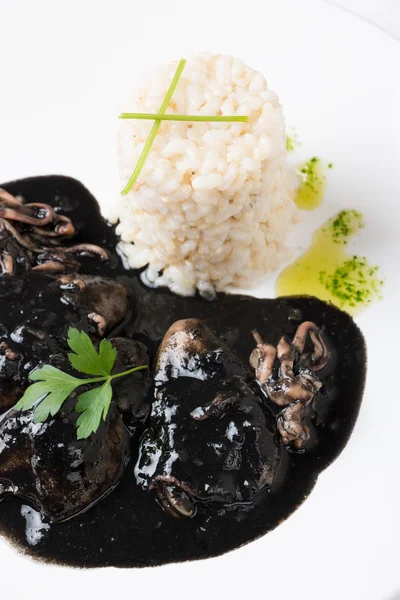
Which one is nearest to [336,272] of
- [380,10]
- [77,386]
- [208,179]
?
[208,179]

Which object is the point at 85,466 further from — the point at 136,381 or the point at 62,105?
the point at 62,105

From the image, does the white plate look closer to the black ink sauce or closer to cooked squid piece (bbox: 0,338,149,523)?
the black ink sauce

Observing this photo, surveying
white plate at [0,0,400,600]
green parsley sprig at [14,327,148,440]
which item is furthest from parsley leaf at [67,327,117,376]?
white plate at [0,0,400,600]

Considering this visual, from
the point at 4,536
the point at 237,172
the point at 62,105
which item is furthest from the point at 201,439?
the point at 62,105

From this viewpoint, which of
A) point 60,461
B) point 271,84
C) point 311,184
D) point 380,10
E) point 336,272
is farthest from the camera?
point 380,10

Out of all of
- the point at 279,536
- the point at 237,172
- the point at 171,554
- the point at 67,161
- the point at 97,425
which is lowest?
the point at 171,554

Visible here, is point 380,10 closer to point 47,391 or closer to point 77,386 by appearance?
point 77,386
